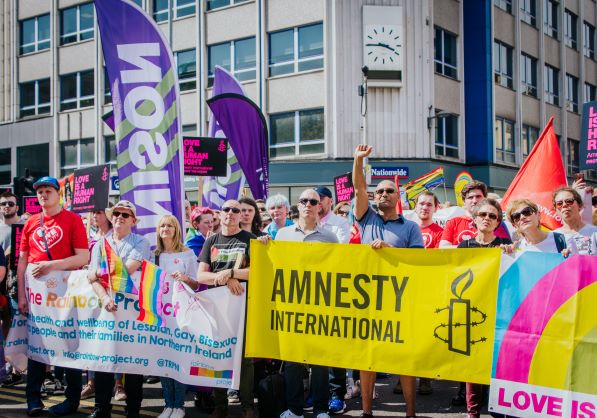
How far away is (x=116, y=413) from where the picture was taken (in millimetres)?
6371

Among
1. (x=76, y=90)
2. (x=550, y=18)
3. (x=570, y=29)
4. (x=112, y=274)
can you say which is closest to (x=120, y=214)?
(x=112, y=274)

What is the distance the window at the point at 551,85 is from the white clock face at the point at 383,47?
11.5m

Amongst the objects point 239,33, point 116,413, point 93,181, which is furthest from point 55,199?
point 239,33

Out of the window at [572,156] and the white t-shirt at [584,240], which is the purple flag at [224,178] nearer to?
the white t-shirt at [584,240]

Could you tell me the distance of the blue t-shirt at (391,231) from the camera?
5.69 meters

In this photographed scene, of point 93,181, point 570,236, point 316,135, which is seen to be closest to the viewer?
point 570,236

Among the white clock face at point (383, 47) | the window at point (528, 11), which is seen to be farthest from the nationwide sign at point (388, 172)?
the window at point (528, 11)

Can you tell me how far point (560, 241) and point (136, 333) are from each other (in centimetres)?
375

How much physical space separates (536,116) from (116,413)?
30.4m

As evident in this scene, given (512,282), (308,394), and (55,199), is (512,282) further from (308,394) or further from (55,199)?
(55,199)

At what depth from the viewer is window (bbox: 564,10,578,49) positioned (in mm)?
36219

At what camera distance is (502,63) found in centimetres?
3045

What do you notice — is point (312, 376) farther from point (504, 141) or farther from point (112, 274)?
point (504, 141)

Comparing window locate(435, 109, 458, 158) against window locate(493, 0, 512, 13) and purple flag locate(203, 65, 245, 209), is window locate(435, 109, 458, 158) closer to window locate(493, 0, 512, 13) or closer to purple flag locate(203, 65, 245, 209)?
window locate(493, 0, 512, 13)
